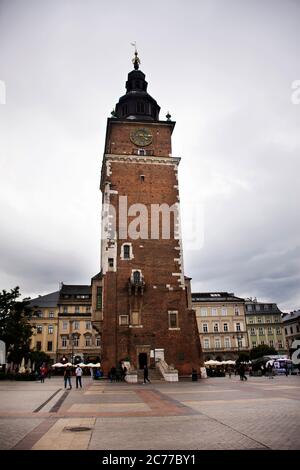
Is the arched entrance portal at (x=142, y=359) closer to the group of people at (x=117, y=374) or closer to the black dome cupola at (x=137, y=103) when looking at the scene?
the group of people at (x=117, y=374)

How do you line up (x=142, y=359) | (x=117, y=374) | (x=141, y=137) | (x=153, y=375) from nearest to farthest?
1. (x=117, y=374)
2. (x=153, y=375)
3. (x=142, y=359)
4. (x=141, y=137)

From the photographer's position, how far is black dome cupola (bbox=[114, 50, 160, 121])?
47.8 metres

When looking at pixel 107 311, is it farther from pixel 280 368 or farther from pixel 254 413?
pixel 254 413

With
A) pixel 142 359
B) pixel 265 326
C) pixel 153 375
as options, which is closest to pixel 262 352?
pixel 265 326

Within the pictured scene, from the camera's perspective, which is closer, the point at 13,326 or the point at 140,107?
the point at 13,326

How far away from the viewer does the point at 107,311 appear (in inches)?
1516

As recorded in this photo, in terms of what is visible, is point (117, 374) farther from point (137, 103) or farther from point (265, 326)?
point (265, 326)

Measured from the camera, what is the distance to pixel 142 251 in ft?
135

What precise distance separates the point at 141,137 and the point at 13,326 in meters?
25.1

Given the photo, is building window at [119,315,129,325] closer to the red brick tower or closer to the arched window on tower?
the red brick tower

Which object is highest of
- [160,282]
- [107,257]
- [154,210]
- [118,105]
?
[118,105]

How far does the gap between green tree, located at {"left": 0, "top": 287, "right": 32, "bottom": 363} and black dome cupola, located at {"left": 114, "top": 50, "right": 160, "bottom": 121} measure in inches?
958

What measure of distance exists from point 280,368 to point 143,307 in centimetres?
1968
